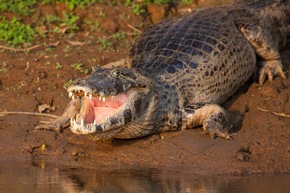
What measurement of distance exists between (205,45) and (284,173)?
6.68 ft

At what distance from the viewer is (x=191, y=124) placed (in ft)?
27.4

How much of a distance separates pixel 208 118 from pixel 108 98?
3.59 feet

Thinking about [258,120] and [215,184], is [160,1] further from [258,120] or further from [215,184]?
[215,184]

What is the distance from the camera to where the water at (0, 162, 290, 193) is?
675cm

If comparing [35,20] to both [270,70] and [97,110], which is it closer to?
[270,70]

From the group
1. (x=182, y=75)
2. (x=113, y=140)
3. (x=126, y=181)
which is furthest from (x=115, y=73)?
(x=126, y=181)

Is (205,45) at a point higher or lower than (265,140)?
higher

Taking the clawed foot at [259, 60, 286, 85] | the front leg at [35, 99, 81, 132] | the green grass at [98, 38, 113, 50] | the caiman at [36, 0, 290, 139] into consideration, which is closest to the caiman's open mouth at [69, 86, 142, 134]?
the caiman at [36, 0, 290, 139]

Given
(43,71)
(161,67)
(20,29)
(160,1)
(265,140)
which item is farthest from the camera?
(160,1)

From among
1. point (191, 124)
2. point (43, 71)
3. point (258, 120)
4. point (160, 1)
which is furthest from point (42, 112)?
point (160, 1)

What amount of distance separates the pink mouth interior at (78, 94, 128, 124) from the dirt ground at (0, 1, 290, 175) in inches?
16.0

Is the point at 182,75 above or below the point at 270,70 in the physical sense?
above

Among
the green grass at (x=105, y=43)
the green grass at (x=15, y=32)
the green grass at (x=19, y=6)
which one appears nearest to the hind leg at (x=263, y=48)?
the green grass at (x=105, y=43)

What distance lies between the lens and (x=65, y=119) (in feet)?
28.0
